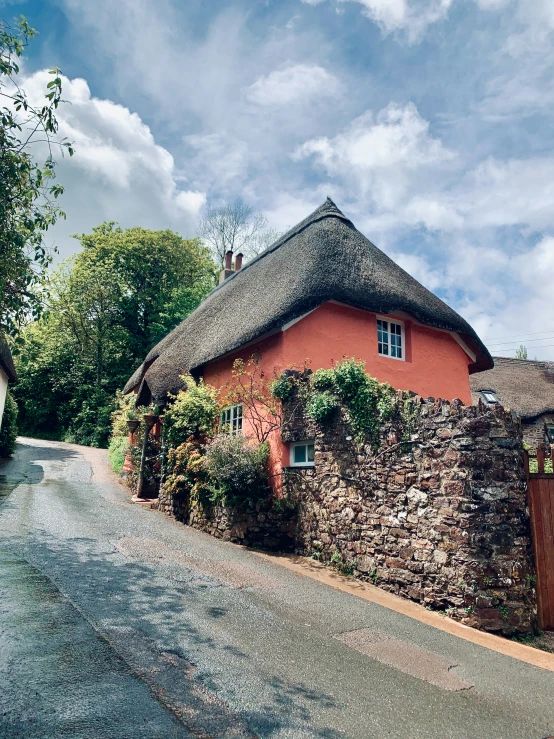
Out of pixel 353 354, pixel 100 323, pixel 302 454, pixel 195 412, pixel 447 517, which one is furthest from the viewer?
pixel 100 323

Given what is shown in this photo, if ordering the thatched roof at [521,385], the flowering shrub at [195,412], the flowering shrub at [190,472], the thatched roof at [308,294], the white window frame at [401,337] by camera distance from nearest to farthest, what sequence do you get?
the flowering shrub at [190,472] < the thatched roof at [308,294] < the flowering shrub at [195,412] < the white window frame at [401,337] < the thatched roof at [521,385]

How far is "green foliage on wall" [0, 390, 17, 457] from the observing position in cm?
1945

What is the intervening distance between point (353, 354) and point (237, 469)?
397 cm

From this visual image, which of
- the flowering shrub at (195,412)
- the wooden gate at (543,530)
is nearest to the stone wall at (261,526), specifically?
the flowering shrub at (195,412)

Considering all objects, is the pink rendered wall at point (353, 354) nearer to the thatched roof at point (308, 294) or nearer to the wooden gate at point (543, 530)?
the thatched roof at point (308, 294)

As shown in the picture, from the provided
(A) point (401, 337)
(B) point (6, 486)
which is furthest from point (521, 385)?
(B) point (6, 486)

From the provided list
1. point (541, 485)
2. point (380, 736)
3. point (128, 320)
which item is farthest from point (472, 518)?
point (128, 320)

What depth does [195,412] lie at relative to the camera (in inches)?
460

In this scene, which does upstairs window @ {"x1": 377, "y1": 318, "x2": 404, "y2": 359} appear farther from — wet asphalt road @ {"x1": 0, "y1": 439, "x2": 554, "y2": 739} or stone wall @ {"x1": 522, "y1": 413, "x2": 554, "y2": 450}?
stone wall @ {"x1": 522, "y1": 413, "x2": 554, "y2": 450}

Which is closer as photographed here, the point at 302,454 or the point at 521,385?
the point at 302,454

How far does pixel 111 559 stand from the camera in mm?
7258

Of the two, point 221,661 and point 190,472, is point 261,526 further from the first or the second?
point 221,661

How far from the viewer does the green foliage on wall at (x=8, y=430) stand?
1945cm

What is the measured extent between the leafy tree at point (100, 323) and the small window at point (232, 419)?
18.7 m
